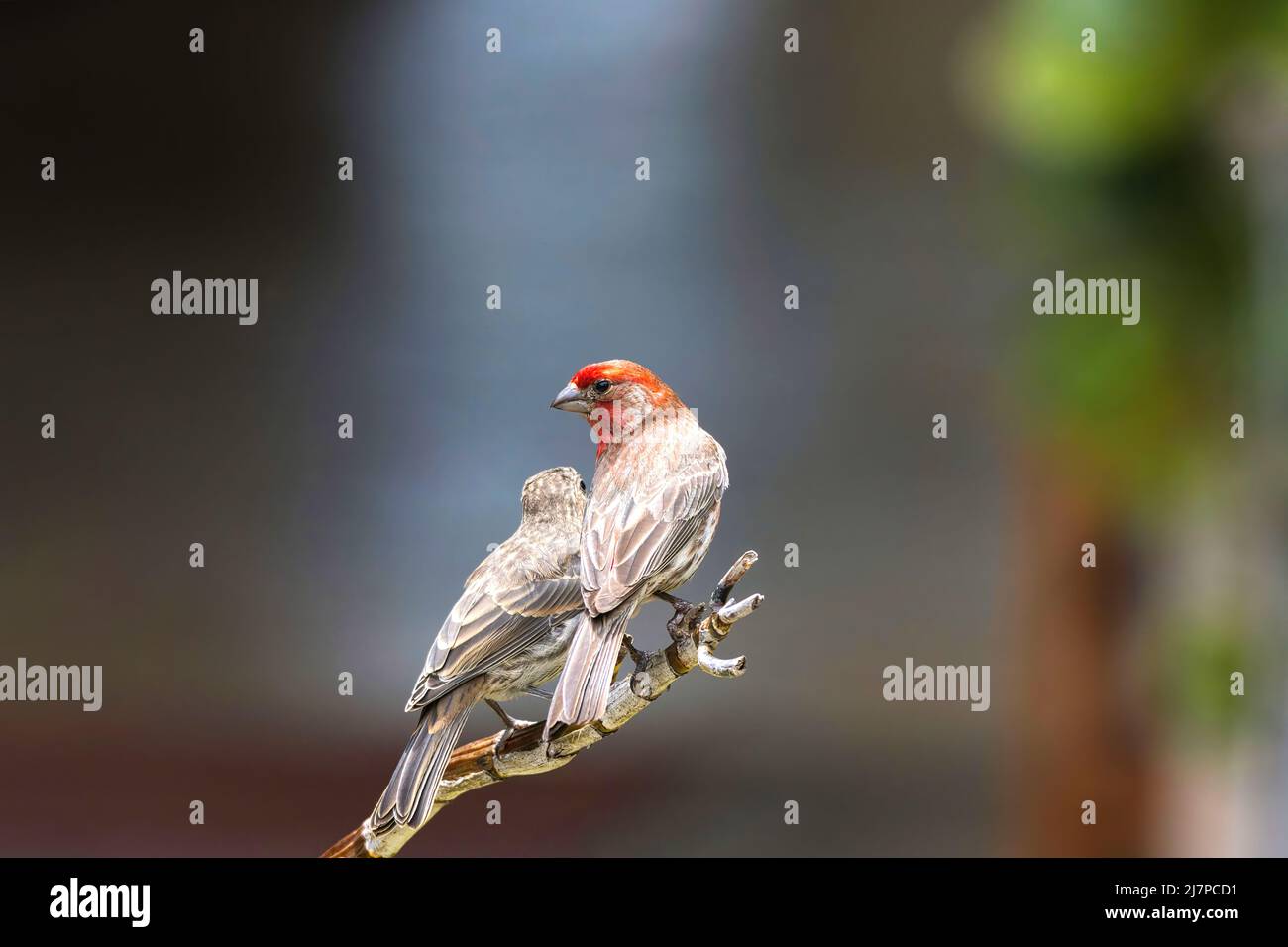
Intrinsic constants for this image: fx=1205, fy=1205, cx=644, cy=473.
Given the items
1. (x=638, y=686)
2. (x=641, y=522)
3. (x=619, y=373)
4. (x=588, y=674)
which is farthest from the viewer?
(x=619, y=373)

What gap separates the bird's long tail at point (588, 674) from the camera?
151 centimetres

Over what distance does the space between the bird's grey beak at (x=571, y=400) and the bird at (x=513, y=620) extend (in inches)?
4.5

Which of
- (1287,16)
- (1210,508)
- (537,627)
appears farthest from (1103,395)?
(537,627)

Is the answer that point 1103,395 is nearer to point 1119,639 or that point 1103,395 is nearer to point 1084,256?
point 1084,256

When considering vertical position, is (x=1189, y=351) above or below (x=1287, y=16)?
below

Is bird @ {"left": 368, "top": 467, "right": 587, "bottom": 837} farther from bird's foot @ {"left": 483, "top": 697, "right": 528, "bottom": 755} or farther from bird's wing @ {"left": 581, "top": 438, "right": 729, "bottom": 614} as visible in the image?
bird's wing @ {"left": 581, "top": 438, "right": 729, "bottom": 614}

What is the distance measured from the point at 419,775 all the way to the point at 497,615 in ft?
1.00

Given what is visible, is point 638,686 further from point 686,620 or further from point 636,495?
point 636,495

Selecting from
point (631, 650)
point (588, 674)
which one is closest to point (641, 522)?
point (631, 650)

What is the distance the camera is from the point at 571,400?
1842mm

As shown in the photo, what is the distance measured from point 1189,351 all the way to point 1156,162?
0.82 meters

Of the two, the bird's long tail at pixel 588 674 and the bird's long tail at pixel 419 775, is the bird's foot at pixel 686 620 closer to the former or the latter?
the bird's long tail at pixel 588 674

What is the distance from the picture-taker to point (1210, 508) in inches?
214

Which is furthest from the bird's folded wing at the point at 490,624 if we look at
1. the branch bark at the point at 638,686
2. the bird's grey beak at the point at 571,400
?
the bird's grey beak at the point at 571,400
